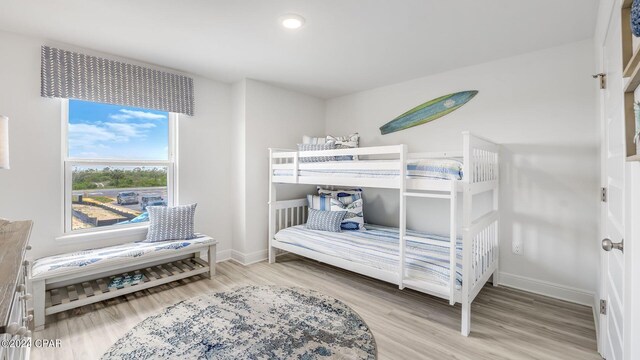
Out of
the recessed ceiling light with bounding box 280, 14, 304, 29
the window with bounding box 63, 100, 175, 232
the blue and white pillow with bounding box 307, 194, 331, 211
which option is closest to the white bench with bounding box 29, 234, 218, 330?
the window with bounding box 63, 100, 175, 232

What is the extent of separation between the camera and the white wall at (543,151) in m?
2.54

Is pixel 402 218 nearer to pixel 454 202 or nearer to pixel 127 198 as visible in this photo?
pixel 454 202

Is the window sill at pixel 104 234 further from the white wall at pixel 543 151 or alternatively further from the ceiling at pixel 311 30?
the white wall at pixel 543 151

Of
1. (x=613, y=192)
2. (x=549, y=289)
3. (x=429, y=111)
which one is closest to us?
(x=613, y=192)

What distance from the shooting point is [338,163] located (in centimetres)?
297

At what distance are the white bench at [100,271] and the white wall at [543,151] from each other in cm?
284

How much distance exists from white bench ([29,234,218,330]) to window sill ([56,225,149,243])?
5.4 inches

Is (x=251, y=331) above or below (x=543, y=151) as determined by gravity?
below

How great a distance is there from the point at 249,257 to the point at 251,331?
1717 millimetres

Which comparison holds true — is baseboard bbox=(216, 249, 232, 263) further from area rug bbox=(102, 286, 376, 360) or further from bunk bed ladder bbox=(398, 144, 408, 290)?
bunk bed ladder bbox=(398, 144, 408, 290)

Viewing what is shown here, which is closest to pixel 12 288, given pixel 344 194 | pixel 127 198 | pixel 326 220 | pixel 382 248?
pixel 382 248

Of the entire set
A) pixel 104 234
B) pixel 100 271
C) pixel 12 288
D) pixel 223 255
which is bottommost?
pixel 223 255

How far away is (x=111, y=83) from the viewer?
9.39 feet

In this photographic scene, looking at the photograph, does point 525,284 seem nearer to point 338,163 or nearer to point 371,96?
point 338,163
